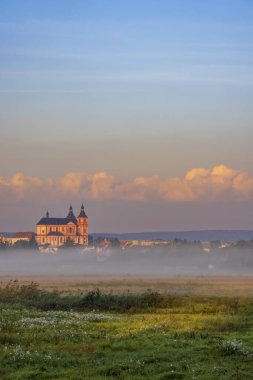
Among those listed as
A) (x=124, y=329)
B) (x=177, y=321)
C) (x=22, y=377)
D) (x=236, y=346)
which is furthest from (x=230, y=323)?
(x=22, y=377)

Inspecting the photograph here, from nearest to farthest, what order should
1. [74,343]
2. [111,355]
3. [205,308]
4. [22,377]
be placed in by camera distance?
[22,377], [111,355], [74,343], [205,308]

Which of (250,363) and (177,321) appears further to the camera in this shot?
(177,321)

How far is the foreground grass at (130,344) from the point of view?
76.4ft

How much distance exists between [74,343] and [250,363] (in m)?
7.32

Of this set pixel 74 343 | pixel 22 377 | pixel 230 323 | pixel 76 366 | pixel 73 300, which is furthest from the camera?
pixel 73 300

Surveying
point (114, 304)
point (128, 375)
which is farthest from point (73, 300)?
point (128, 375)

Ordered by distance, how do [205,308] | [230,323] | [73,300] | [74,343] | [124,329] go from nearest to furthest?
[74,343] → [124,329] → [230,323] → [205,308] → [73,300]

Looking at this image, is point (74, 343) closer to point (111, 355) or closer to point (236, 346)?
point (111, 355)

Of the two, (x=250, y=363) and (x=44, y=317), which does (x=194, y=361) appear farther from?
(x=44, y=317)

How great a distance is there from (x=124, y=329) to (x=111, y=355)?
6.60 metres

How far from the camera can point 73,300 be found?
48250 mm

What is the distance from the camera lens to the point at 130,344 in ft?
91.8

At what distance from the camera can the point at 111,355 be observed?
86.0 ft

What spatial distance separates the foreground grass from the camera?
23297 mm
